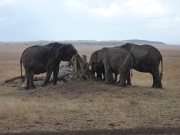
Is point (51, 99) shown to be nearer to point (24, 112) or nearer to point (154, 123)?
point (24, 112)

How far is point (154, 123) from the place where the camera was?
10.2m

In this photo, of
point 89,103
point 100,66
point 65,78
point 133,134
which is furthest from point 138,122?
point 65,78

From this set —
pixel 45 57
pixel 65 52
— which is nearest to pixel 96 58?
pixel 65 52

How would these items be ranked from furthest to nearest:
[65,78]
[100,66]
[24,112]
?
1. [65,78]
2. [100,66]
3. [24,112]

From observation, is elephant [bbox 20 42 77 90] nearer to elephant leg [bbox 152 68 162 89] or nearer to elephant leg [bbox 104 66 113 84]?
elephant leg [bbox 104 66 113 84]

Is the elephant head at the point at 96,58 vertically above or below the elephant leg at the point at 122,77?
above

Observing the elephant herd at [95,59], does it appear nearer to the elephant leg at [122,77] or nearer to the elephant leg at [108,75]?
the elephant leg at [108,75]

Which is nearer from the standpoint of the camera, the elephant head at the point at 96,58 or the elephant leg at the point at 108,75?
the elephant leg at the point at 108,75

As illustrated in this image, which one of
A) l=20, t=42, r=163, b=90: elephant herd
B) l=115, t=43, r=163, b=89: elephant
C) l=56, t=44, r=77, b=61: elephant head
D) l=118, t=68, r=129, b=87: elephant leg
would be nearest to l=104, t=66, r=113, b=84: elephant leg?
l=20, t=42, r=163, b=90: elephant herd

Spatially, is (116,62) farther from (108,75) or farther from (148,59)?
(148,59)

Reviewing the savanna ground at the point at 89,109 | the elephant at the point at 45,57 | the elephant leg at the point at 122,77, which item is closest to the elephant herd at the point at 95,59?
the elephant at the point at 45,57

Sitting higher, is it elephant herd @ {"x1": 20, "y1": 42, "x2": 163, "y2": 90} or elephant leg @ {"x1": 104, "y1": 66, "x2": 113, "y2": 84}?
elephant herd @ {"x1": 20, "y1": 42, "x2": 163, "y2": 90}

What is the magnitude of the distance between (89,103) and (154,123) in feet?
11.8

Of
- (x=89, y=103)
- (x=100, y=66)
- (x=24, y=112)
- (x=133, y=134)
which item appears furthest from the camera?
(x=100, y=66)
